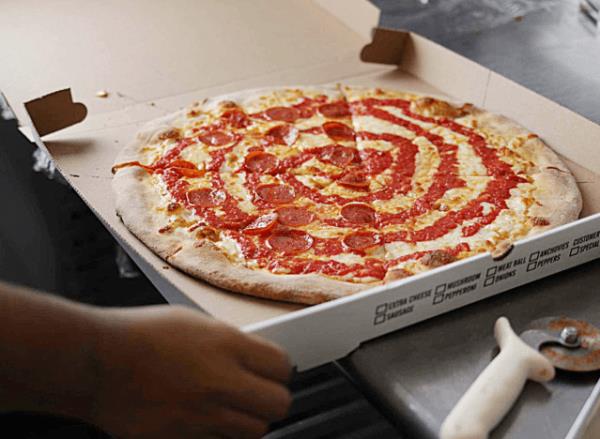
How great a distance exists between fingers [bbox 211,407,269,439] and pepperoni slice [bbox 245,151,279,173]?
1.14 metres

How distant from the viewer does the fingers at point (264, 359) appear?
3.37ft

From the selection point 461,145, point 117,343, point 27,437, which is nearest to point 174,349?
point 117,343

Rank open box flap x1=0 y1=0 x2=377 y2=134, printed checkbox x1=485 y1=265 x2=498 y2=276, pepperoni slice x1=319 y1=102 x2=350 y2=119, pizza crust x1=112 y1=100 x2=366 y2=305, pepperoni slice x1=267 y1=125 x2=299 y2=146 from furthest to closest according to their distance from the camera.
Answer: open box flap x1=0 y1=0 x2=377 y2=134
pepperoni slice x1=319 y1=102 x2=350 y2=119
pepperoni slice x1=267 y1=125 x2=299 y2=146
pizza crust x1=112 y1=100 x2=366 y2=305
printed checkbox x1=485 y1=265 x2=498 y2=276

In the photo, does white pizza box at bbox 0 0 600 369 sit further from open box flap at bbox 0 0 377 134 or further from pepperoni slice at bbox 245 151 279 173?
pepperoni slice at bbox 245 151 279 173

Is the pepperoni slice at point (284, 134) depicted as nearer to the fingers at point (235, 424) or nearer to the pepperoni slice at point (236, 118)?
the pepperoni slice at point (236, 118)

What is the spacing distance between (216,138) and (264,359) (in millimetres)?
1275

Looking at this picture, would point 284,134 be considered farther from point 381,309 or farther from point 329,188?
point 381,309

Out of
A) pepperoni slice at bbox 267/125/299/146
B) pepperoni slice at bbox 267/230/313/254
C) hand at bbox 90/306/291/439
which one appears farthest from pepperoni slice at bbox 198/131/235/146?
hand at bbox 90/306/291/439

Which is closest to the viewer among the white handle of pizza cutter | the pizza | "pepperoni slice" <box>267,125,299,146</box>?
the white handle of pizza cutter

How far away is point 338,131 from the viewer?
2.30 m

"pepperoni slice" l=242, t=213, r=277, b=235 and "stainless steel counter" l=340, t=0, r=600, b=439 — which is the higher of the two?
"stainless steel counter" l=340, t=0, r=600, b=439

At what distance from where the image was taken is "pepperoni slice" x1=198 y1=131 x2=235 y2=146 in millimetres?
2225

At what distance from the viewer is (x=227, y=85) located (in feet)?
8.40

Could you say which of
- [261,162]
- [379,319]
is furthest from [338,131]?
[379,319]
